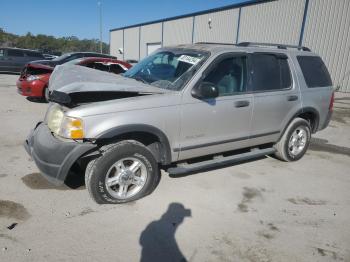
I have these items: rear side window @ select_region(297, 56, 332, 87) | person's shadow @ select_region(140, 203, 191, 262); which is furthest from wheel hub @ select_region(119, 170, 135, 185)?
rear side window @ select_region(297, 56, 332, 87)

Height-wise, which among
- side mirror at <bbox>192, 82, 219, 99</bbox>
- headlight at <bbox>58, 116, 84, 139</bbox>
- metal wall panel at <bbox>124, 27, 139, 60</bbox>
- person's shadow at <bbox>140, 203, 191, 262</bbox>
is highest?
metal wall panel at <bbox>124, 27, 139, 60</bbox>

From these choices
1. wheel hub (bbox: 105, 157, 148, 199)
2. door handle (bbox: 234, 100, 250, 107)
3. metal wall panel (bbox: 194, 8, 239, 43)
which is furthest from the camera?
metal wall panel (bbox: 194, 8, 239, 43)

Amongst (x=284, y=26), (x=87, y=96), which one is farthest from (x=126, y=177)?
(x=284, y=26)

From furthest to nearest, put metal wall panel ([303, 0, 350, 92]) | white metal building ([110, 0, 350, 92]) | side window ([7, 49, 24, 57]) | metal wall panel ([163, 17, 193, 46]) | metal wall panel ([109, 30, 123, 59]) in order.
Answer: metal wall panel ([109, 30, 123, 59]) < metal wall panel ([163, 17, 193, 46]) < side window ([7, 49, 24, 57]) < white metal building ([110, 0, 350, 92]) < metal wall panel ([303, 0, 350, 92])

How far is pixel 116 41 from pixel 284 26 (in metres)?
30.8

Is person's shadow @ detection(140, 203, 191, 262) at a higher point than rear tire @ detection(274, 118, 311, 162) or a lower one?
lower

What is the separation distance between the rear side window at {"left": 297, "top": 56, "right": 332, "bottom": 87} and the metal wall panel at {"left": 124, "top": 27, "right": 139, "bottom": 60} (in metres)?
32.8

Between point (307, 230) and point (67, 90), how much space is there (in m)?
3.06

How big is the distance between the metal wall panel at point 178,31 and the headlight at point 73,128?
25.6 metres

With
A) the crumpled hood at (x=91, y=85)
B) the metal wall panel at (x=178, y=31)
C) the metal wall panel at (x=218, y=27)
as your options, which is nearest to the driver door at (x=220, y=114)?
the crumpled hood at (x=91, y=85)

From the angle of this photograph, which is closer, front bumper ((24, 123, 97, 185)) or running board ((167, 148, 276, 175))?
front bumper ((24, 123, 97, 185))

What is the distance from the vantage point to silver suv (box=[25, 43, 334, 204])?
134 inches

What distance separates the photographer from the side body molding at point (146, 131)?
3.40 meters

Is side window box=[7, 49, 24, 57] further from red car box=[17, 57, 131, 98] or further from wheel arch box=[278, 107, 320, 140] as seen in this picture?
wheel arch box=[278, 107, 320, 140]
